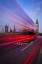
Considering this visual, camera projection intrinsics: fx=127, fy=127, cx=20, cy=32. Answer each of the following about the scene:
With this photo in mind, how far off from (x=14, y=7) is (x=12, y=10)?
1.93 feet

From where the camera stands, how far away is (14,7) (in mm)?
10578

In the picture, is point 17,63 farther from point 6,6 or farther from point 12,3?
point 12,3

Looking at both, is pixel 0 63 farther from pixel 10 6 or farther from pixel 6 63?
pixel 10 6

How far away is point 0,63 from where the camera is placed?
5.57 meters

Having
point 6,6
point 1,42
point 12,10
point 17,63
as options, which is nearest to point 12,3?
point 12,10

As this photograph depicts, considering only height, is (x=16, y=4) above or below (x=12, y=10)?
above

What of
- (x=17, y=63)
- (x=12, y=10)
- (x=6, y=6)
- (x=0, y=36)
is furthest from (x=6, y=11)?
(x=17, y=63)

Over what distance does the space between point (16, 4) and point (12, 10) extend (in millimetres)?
1116

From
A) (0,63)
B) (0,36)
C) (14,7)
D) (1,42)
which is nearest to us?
(0,63)

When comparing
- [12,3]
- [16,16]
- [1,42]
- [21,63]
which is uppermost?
[12,3]

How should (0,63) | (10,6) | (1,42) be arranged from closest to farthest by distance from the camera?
1. (0,63)
2. (1,42)
3. (10,6)

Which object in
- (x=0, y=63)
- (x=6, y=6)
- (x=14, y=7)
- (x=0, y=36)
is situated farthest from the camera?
(x=14, y=7)

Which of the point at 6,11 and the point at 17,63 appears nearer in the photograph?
the point at 17,63

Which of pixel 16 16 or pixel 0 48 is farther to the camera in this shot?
pixel 16 16
